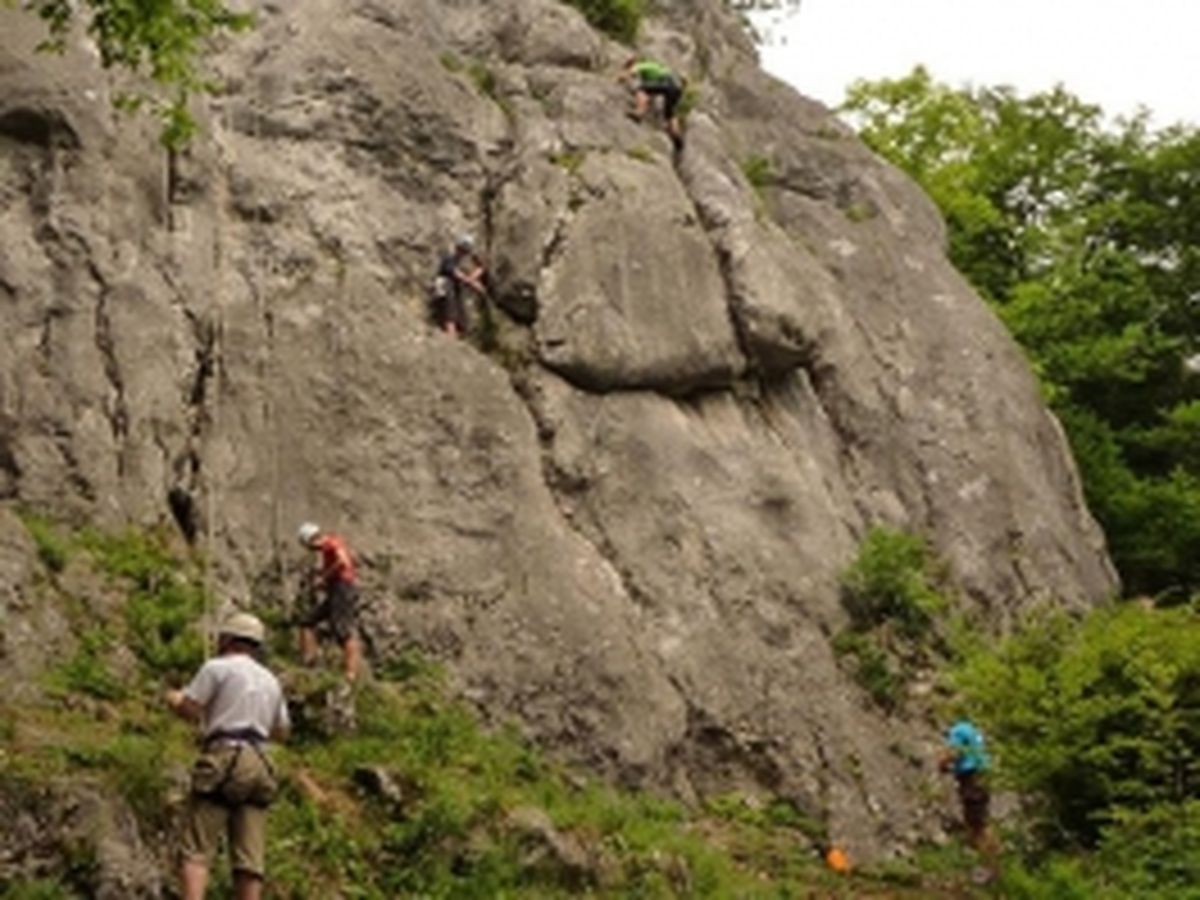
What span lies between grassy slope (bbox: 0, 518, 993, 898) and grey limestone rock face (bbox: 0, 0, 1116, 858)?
0.65 metres

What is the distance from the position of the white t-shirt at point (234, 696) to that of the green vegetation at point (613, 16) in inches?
752

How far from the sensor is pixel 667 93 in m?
24.2

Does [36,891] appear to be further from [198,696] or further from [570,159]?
[570,159]

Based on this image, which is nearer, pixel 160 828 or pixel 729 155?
pixel 160 828

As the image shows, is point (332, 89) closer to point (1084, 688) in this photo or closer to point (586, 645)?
point (586, 645)

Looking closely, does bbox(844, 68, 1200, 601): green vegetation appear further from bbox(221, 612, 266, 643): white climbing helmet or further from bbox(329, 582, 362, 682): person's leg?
bbox(221, 612, 266, 643): white climbing helmet

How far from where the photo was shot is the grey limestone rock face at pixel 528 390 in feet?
54.4

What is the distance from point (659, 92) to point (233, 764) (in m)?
16.6

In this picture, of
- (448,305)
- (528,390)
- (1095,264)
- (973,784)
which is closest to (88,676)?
(528,390)

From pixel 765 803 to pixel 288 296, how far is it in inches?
303

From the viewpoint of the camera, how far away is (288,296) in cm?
1859

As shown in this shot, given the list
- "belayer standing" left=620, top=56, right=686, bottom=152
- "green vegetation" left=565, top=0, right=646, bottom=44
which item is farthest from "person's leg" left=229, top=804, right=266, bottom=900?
"green vegetation" left=565, top=0, right=646, bottom=44

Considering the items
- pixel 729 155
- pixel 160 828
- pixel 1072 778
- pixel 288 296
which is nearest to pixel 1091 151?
pixel 729 155

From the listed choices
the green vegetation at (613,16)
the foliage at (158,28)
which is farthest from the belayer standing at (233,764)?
the green vegetation at (613,16)
